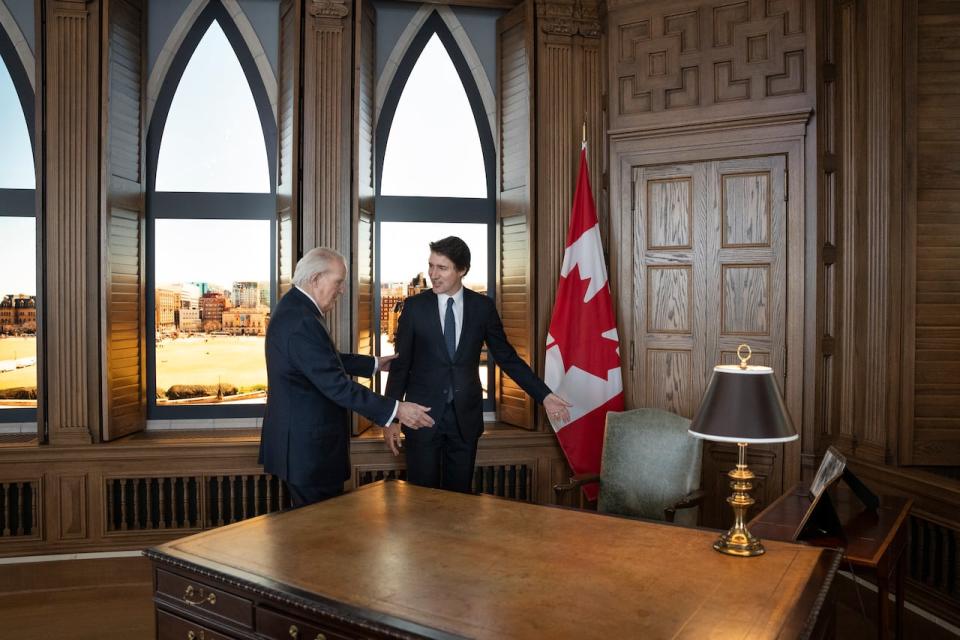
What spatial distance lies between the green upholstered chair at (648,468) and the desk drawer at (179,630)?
1488 millimetres

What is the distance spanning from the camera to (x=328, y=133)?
409 cm

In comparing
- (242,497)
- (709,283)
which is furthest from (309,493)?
(709,283)

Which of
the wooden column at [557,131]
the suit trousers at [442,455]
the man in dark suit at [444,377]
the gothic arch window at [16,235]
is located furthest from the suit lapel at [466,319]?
the gothic arch window at [16,235]

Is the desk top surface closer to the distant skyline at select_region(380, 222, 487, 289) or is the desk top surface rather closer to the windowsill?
the distant skyline at select_region(380, 222, 487, 289)

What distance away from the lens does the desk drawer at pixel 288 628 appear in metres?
1.74

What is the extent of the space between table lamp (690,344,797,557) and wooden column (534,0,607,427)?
2.27 m

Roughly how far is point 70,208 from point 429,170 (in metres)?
2.00

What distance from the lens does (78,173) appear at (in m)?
3.91

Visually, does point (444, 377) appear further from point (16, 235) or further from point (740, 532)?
point (16, 235)

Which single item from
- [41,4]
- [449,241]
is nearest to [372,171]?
[449,241]

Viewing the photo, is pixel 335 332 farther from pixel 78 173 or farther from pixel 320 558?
pixel 320 558

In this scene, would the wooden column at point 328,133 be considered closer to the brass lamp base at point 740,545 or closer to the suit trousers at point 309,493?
the suit trousers at point 309,493

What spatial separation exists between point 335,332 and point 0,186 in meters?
2.07

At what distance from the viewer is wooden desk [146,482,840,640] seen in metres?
1.57
